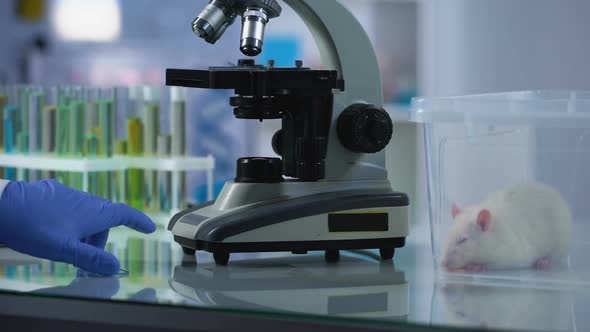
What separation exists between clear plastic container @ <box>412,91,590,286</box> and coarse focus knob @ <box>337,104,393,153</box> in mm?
76

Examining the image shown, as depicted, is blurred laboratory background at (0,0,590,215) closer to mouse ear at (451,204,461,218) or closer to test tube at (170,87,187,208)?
test tube at (170,87,187,208)

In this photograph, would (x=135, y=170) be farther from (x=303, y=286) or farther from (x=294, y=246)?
(x=303, y=286)

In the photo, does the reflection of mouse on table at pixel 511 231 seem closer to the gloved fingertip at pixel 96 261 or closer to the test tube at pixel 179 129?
the gloved fingertip at pixel 96 261

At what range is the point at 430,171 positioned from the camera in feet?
3.50

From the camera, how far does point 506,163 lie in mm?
1011

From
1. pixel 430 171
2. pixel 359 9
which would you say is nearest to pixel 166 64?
pixel 359 9

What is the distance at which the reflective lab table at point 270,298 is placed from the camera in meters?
0.83

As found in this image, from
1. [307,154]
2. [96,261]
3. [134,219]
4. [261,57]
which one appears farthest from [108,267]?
[261,57]

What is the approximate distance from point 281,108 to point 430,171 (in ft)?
0.68

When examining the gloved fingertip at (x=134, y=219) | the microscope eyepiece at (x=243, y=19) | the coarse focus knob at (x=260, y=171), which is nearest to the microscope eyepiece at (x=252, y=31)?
the microscope eyepiece at (x=243, y=19)

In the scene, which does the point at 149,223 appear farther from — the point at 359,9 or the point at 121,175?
the point at 359,9

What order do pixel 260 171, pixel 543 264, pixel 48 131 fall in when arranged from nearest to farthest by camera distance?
pixel 543 264
pixel 260 171
pixel 48 131

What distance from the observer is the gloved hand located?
3.39 feet

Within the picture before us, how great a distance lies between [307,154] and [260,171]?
62 millimetres
